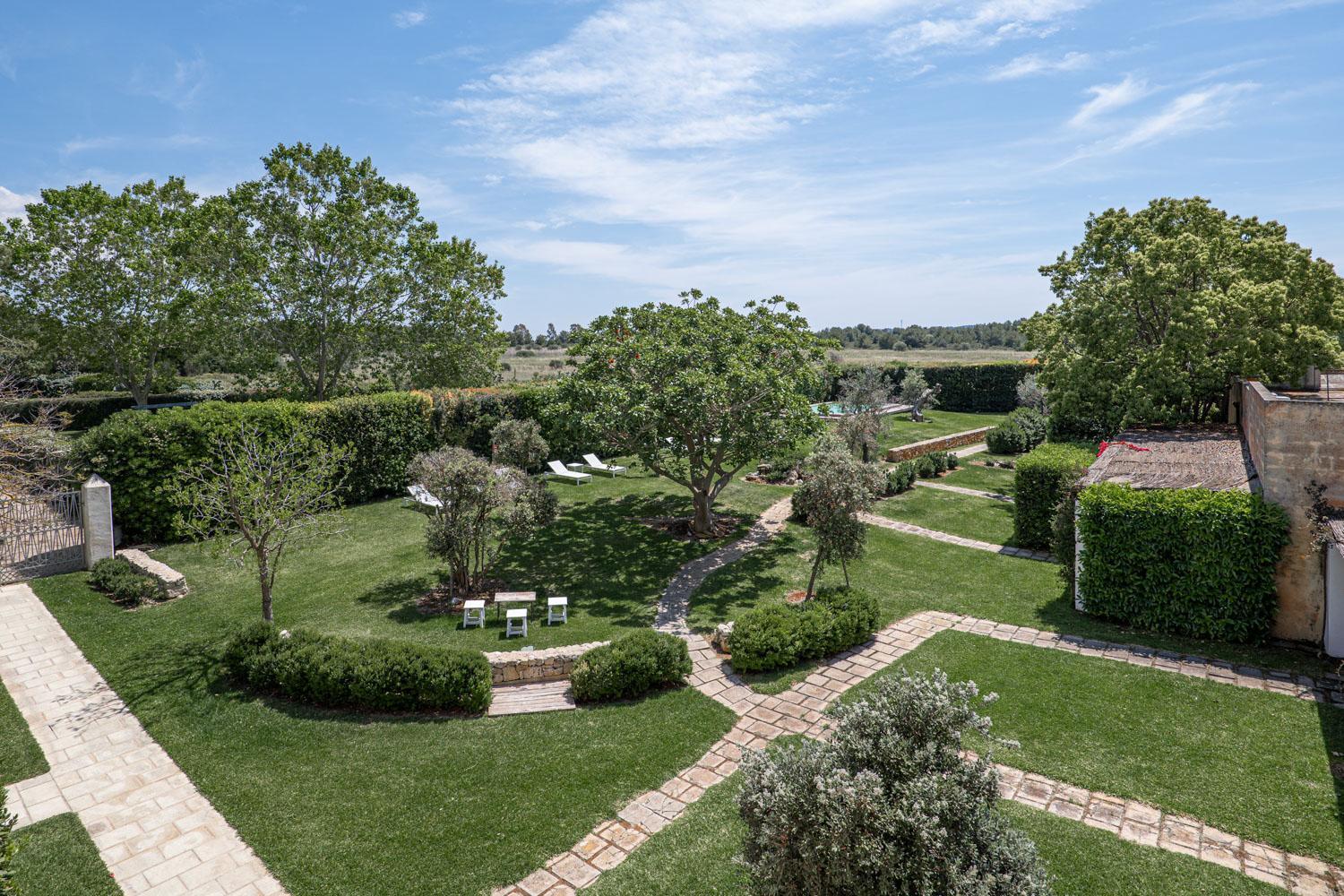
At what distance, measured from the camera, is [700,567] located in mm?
18062

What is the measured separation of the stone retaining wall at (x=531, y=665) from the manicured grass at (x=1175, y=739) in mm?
4856

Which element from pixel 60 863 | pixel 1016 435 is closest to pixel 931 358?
pixel 1016 435

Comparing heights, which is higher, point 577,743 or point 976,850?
point 976,850

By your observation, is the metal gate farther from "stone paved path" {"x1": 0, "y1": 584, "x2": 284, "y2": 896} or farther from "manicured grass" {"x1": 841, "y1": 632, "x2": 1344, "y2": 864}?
"manicured grass" {"x1": 841, "y1": 632, "x2": 1344, "y2": 864}

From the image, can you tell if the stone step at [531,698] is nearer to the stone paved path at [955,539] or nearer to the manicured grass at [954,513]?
the stone paved path at [955,539]

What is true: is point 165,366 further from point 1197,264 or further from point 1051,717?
point 1197,264

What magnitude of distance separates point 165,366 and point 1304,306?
153 feet

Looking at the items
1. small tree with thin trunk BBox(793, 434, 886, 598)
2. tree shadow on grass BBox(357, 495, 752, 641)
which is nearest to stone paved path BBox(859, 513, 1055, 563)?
small tree with thin trunk BBox(793, 434, 886, 598)

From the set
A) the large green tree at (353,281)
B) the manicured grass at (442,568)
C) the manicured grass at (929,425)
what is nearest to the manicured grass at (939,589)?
the manicured grass at (442,568)

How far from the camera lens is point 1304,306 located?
19953 millimetres

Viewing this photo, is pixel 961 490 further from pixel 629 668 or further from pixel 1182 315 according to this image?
pixel 629 668

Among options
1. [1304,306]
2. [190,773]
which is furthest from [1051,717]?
[1304,306]

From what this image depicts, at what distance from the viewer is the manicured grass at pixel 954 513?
20766 mm

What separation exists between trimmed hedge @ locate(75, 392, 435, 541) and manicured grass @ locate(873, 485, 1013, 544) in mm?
16391
